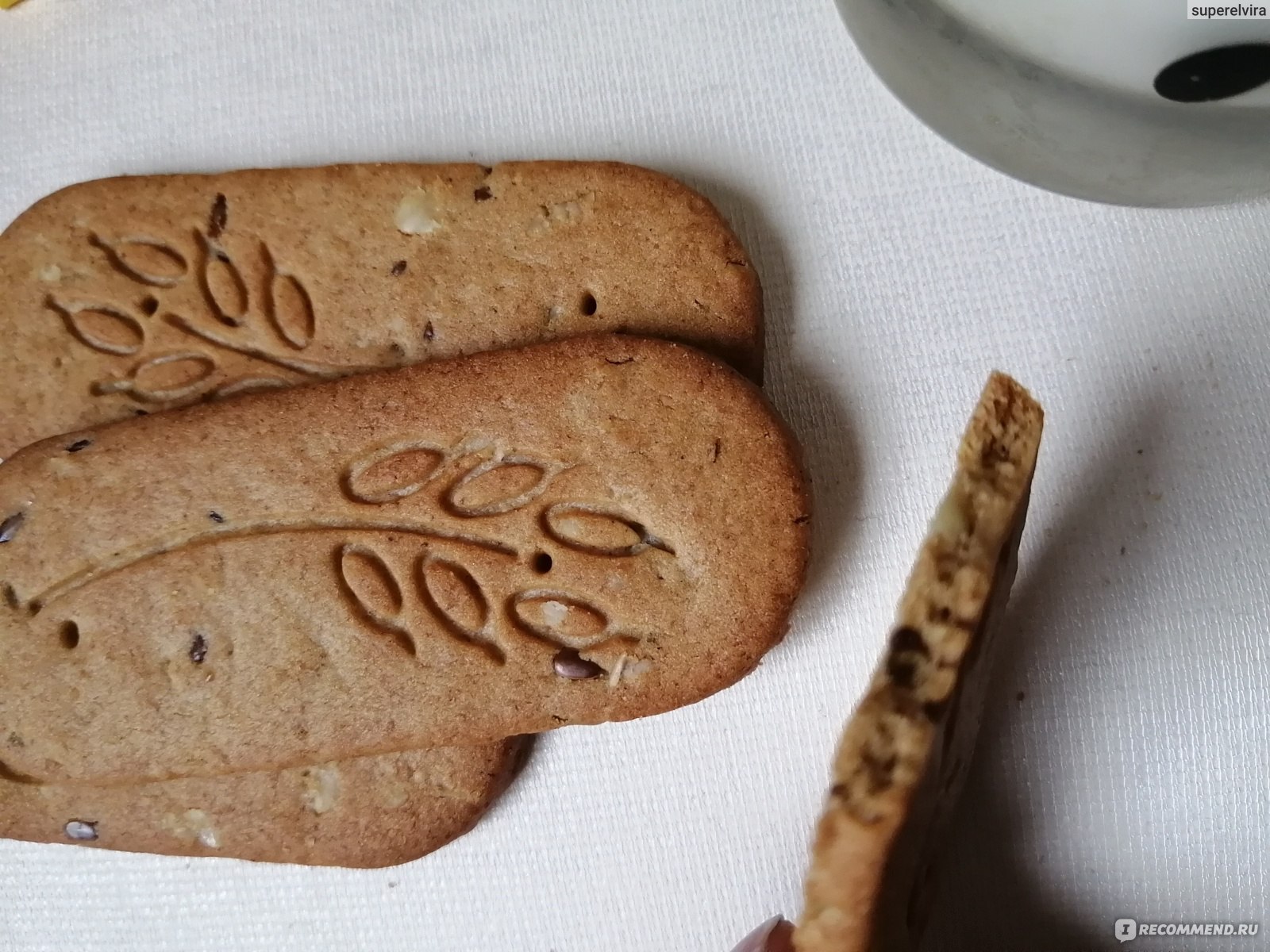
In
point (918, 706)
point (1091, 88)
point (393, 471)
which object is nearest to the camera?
point (918, 706)

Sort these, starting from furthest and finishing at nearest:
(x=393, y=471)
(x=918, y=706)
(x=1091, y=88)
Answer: (x=393, y=471)
(x=1091, y=88)
(x=918, y=706)

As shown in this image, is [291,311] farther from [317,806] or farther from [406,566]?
[317,806]

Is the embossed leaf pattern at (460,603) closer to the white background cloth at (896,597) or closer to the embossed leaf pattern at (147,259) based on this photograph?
the white background cloth at (896,597)

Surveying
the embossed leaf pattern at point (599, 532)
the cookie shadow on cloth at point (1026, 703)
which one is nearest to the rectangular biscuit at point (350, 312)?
the embossed leaf pattern at point (599, 532)

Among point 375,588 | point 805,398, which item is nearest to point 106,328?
point 375,588

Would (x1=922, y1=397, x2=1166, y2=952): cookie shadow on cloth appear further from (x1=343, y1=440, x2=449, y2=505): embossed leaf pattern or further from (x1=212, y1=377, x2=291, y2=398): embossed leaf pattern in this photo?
(x1=212, y1=377, x2=291, y2=398): embossed leaf pattern

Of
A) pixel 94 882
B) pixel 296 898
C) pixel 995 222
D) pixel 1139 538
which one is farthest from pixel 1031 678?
pixel 94 882
